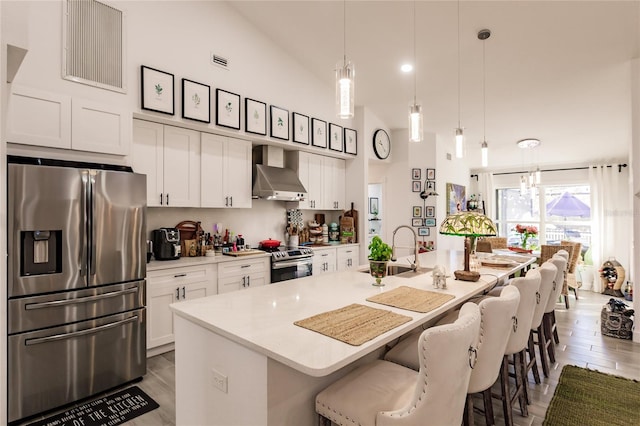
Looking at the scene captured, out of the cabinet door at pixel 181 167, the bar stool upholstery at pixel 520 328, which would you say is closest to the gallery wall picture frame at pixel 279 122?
the cabinet door at pixel 181 167

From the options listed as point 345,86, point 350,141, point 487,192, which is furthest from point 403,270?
point 487,192

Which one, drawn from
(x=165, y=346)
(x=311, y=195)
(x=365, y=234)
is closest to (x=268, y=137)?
(x=311, y=195)

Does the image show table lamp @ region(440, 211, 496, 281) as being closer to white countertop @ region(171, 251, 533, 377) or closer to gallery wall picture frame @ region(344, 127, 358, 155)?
white countertop @ region(171, 251, 533, 377)

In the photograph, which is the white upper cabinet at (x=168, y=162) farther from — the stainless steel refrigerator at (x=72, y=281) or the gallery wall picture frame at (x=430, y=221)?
the gallery wall picture frame at (x=430, y=221)

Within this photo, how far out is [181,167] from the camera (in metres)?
3.84

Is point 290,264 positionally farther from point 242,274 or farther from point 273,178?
point 273,178

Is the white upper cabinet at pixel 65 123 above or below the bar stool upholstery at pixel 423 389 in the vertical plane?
above

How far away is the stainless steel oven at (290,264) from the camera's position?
4.36 m

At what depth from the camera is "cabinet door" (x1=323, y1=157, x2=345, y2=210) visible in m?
5.62

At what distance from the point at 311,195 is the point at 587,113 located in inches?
166

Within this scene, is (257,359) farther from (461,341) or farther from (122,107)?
(122,107)

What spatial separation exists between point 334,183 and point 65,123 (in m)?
3.73

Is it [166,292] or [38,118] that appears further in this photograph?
[166,292]

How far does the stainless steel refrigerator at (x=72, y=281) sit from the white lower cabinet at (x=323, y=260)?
246 centimetres
